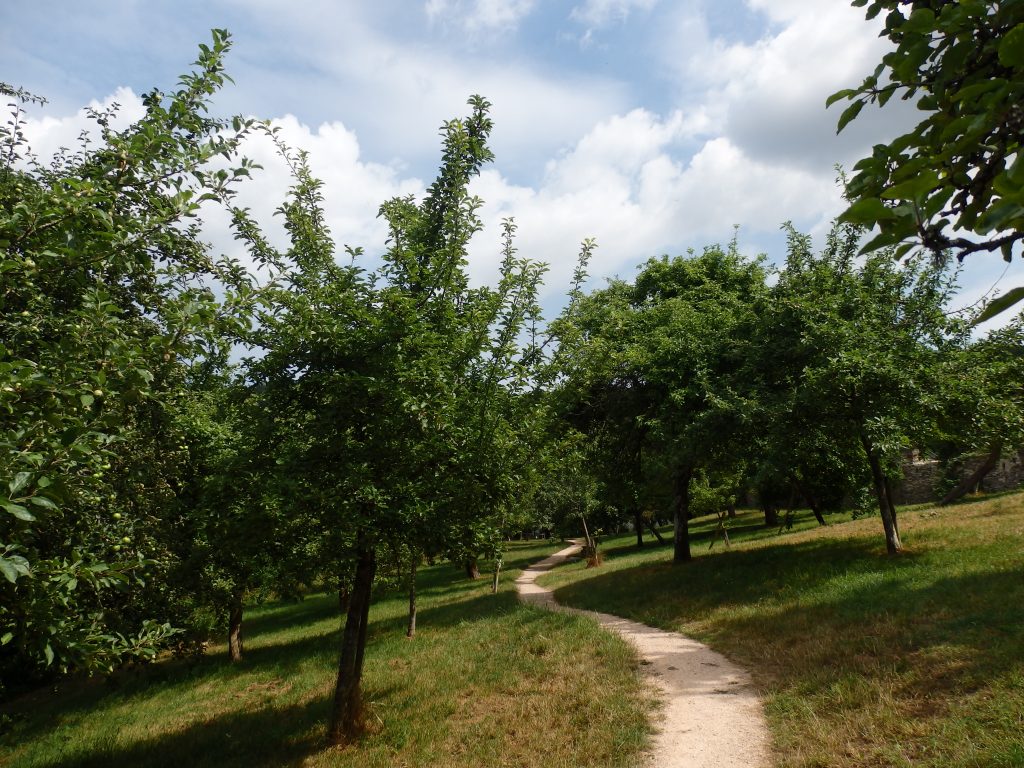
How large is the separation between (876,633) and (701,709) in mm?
3437

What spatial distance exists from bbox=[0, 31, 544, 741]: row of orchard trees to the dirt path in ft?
11.6

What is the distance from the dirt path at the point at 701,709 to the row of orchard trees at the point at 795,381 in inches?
170

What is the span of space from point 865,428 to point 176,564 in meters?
13.9

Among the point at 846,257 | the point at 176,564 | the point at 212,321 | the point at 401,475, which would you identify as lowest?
the point at 176,564

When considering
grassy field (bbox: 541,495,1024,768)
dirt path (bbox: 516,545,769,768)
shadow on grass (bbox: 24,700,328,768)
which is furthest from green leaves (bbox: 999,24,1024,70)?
shadow on grass (bbox: 24,700,328,768)

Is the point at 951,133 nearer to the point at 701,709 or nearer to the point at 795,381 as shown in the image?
the point at 701,709

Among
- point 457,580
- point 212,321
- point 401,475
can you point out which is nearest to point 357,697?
point 401,475

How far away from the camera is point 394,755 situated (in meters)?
9.14

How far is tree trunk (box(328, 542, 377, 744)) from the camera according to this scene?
9.91 m

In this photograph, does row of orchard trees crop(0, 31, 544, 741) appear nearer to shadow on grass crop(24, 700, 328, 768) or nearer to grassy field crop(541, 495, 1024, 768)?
shadow on grass crop(24, 700, 328, 768)

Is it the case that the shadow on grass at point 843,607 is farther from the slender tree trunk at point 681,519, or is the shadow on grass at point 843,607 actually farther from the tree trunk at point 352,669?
the tree trunk at point 352,669

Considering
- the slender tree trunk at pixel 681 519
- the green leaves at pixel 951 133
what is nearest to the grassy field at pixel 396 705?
the slender tree trunk at pixel 681 519

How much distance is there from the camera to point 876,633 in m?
9.54

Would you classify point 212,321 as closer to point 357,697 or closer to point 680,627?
point 357,697
